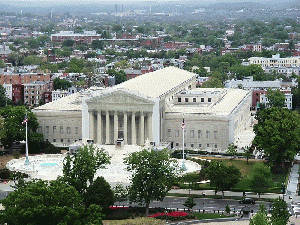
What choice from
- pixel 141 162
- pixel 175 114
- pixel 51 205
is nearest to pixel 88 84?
pixel 175 114

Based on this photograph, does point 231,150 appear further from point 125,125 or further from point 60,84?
point 60,84

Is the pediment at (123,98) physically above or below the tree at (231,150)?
above

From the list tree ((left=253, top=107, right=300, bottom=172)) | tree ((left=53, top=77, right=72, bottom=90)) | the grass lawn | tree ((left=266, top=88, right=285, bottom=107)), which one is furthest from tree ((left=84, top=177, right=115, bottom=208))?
tree ((left=53, top=77, right=72, bottom=90))

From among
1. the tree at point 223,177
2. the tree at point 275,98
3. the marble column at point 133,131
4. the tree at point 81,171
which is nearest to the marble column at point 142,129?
the marble column at point 133,131

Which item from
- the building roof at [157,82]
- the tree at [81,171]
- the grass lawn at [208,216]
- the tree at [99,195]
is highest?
the building roof at [157,82]

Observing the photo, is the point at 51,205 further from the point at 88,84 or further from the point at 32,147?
the point at 88,84

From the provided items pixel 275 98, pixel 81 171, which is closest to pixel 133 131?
pixel 81 171

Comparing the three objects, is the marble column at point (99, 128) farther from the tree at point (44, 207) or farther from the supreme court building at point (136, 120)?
the tree at point (44, 207)
